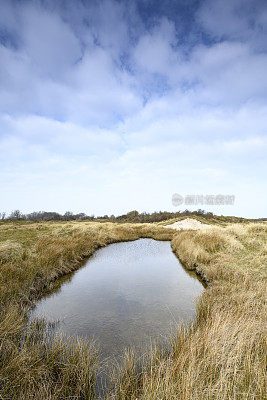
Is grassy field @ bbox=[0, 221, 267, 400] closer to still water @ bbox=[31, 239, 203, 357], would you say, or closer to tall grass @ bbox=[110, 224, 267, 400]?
tall grass @ bbox=[110, 224, 267, 400]

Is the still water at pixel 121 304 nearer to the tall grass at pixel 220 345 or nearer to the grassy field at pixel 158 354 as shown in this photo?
the grassy field at pixel 158 354

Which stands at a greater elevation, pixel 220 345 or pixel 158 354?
pixel 220 345

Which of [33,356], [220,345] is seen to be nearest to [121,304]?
[33,356]

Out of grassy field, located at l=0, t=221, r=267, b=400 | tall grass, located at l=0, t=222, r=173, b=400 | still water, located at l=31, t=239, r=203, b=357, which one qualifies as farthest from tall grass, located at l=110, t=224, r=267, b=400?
still water, located at l=31, t=239, r=203, b=357

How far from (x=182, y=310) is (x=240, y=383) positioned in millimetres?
3716

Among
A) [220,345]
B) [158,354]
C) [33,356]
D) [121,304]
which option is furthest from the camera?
[121,304]

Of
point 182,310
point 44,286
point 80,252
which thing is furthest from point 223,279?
point 80,252

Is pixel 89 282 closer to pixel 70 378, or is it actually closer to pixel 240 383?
pixel 70 378

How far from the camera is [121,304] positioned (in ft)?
22.1

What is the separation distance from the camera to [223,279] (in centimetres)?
780

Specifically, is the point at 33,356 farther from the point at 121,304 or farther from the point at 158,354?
the point at 121,304

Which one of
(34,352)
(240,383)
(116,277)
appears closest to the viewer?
(240,383)

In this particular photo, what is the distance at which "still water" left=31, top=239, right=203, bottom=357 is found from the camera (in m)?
4.93

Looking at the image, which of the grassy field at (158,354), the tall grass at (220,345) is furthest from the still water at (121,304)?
the tall grass at (220,345)
